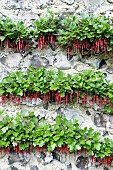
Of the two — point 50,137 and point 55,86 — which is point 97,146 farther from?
point 55,86

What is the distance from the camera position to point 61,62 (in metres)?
2.44

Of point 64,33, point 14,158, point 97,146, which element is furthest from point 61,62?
point 14,158

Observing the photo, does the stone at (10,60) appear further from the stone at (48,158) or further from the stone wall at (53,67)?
the stone at (48,158)

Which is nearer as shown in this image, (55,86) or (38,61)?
(55,86)

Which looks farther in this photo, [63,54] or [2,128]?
[63,54]

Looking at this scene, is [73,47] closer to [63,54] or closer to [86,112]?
[63,54]

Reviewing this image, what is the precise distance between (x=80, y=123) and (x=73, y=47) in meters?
0.55

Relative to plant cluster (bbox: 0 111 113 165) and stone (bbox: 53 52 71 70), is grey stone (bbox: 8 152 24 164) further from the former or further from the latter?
stone (bbox: 53 52 71 70)

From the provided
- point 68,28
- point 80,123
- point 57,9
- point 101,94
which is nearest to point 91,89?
point 101,94

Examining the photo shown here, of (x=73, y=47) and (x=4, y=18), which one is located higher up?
(x=4, y=18)

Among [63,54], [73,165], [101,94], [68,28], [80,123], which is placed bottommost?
[73,165]

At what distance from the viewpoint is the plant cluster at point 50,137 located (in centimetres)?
226

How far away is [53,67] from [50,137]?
509 millimetres

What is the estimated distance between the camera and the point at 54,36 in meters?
2.43
